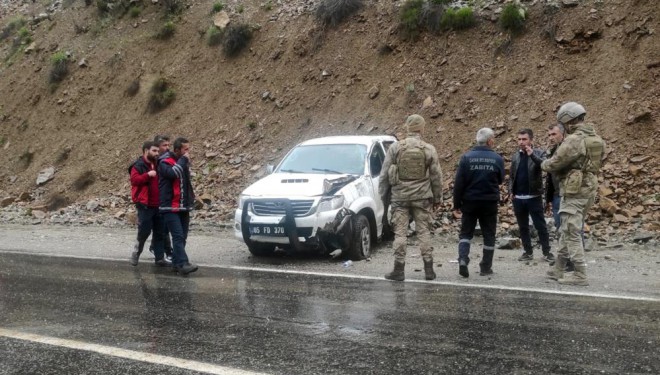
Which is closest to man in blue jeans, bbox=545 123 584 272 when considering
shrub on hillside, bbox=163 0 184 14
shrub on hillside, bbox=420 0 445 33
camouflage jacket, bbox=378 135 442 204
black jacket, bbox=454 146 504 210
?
black jacket, bbox=454 146 504 210

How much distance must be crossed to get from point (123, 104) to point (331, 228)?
634 inches

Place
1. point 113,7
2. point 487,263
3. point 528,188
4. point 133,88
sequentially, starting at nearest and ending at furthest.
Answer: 1. point 487,263
2. point 528,188
3. point 133,88
4. point 113,7

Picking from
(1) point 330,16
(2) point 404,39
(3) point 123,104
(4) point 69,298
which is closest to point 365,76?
(2) point 404,39

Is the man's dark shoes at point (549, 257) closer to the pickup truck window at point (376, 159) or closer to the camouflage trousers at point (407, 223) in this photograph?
the camouflage trousers at point (407, 223)

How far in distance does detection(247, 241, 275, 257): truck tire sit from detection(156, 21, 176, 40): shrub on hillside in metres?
16.4

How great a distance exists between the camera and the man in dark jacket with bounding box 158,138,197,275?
8.80 metres

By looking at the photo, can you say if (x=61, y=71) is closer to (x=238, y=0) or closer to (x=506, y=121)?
(x=238, y=0)

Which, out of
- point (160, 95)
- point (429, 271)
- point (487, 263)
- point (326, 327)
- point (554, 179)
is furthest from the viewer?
point (160, 95)

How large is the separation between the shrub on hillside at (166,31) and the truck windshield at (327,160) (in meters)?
15.2

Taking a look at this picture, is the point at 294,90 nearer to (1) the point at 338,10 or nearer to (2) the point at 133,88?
(1) the point at 338,10

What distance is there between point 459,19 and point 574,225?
1143 centimetres

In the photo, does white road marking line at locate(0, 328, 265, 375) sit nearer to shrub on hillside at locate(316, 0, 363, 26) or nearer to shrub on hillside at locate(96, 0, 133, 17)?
shrub on hillside at locate(316, 0, 363, 26)

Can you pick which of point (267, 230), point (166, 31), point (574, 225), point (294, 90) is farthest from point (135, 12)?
point (574, 225)

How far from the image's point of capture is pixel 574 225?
7.48 m
